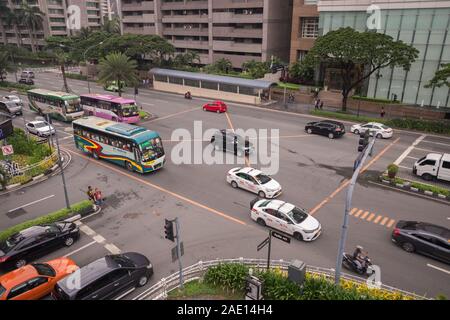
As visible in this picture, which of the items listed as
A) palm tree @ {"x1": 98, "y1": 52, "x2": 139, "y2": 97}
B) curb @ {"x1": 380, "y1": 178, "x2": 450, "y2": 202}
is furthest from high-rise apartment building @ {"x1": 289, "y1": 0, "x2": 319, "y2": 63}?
curb @ {"x1": 380, "y1": 178, "x2": 450, "y2": 202}

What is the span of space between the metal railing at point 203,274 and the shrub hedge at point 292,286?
27.7 inches

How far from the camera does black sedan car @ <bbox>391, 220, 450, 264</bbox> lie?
1636 cm

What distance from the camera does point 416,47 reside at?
4506cm

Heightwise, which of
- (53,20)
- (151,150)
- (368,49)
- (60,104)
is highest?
(53,20)

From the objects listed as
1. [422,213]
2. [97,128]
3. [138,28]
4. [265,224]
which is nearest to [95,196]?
[97,128]

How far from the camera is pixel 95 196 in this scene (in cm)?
2175

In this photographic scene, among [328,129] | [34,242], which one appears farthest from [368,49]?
[34,242]

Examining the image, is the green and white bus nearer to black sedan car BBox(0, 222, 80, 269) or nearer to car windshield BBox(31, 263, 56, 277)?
black sedan car BBox(0, 222, 80, 269)

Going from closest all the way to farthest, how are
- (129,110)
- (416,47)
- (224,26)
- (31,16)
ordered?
(129,110) → (416,47) → (224,26) → (31,16)

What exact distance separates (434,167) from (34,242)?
27.3 metres

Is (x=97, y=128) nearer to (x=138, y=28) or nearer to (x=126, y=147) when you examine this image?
(x=126, y=147)

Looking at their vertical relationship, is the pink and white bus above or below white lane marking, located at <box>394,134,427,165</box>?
above

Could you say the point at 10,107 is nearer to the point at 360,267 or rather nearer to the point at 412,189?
the point at 360,267
